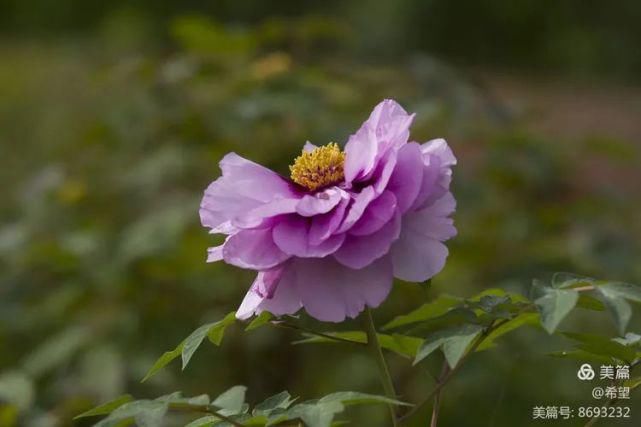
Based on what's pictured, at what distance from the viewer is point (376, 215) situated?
2.51 ft

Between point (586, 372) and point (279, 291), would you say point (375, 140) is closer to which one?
point (279, 291)

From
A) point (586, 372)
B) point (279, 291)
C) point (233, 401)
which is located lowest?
point (586, 372)

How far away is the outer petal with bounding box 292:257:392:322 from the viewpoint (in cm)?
77

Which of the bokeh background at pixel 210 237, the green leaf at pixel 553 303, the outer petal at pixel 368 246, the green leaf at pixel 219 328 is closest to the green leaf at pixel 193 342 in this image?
the green leaf at pixel 219 328

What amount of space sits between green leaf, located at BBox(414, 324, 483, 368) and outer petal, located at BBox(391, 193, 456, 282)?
44mm

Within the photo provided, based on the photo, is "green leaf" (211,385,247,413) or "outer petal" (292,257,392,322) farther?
"green leaf" (211,385,247,413)

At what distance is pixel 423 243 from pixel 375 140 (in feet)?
0.26

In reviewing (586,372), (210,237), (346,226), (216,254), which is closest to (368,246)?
(346,226)

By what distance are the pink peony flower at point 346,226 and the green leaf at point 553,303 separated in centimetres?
7

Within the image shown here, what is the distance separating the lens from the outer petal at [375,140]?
80 centimetres

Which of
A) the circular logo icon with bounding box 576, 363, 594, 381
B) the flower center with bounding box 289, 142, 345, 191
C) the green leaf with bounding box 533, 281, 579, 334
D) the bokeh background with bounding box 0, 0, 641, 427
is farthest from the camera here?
the bokeh background with bounding box 0, 0, 641, 427

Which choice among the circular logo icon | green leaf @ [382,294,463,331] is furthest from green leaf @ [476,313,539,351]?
the circular logo icon

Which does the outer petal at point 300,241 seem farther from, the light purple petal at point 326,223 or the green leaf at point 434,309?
the green leaf at point 434,309

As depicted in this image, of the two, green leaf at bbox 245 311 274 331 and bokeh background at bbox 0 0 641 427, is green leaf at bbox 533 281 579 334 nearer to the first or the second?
green leaf at bbox 245 311 274 331
